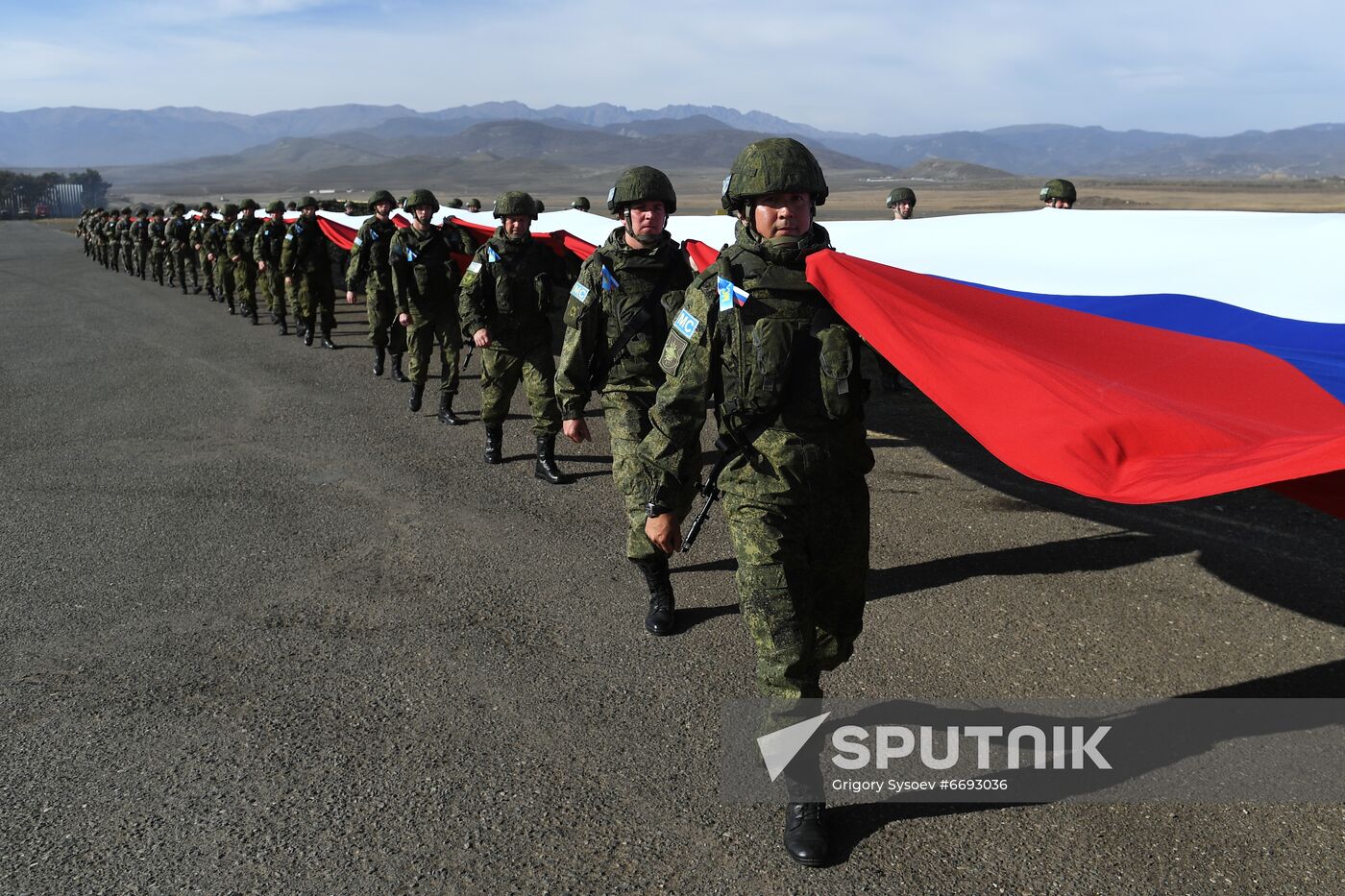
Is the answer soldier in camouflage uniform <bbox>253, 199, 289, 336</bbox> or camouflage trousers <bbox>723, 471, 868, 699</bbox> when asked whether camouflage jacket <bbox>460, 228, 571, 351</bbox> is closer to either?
camouflage trousers <bbox>723, 471, 868, 699</bbox>

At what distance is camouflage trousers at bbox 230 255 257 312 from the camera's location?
677 inches

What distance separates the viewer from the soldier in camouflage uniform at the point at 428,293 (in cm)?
980

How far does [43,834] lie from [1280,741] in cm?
490

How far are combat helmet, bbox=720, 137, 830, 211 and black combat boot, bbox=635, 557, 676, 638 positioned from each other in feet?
7.41

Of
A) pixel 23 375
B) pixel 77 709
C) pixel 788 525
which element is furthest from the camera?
pixel 23 375

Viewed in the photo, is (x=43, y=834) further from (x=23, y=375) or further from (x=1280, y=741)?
(x=23, y=375)

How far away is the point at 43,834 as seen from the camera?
3518 mm

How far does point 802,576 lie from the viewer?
344 cm

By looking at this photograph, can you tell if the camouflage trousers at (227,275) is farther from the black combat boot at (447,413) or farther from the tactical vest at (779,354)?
the tactical vest at (779,354)

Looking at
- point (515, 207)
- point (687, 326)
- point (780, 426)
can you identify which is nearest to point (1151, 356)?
point (780, 426)

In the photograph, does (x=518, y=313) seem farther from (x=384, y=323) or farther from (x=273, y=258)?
(x=273, y=258)

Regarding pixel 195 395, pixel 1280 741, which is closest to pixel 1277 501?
pixel 1280 741

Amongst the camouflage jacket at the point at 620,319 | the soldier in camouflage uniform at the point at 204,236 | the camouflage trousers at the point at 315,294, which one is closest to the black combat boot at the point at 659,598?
the camouflage jacket at the point at 620,319

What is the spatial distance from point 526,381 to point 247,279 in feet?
38.1
